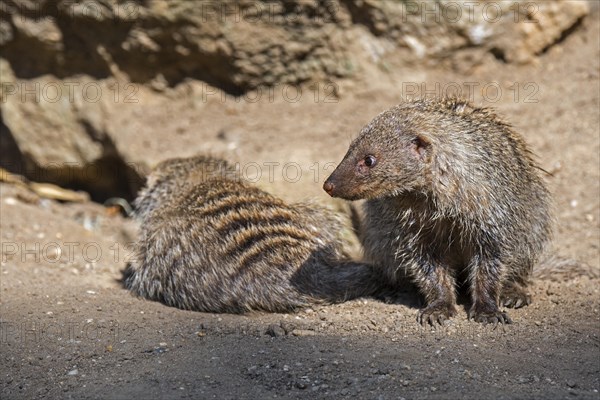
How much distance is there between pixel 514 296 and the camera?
4.52 meters

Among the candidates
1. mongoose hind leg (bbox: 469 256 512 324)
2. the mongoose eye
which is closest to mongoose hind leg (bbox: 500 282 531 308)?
mongoose hind leg (bbox: 469 256 512 324)

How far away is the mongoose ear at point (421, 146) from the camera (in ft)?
13.1

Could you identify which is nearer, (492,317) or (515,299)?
(492,317)

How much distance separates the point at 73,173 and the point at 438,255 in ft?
13.5

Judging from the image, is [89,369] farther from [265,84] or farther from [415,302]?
[265,84]

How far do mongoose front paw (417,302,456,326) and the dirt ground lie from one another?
0.06 meters

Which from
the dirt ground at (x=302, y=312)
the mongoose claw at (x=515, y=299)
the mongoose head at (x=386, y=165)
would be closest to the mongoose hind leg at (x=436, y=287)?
the dirt ground at (x=302, y=312)

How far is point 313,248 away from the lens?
4652mm

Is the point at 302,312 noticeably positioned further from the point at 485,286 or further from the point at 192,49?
the point at 192,49

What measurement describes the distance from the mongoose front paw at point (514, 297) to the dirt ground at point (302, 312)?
76 millimetres

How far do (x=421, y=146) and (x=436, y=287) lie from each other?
2.82 feet

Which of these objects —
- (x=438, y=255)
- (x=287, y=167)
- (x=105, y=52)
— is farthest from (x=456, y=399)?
(x=105, y=52)

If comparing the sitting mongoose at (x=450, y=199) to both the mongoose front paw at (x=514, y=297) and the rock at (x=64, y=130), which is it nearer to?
the mongoose front paw at (x=514, y=297)

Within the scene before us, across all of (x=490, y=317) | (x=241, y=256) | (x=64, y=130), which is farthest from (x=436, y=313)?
(x=64, y=130)
